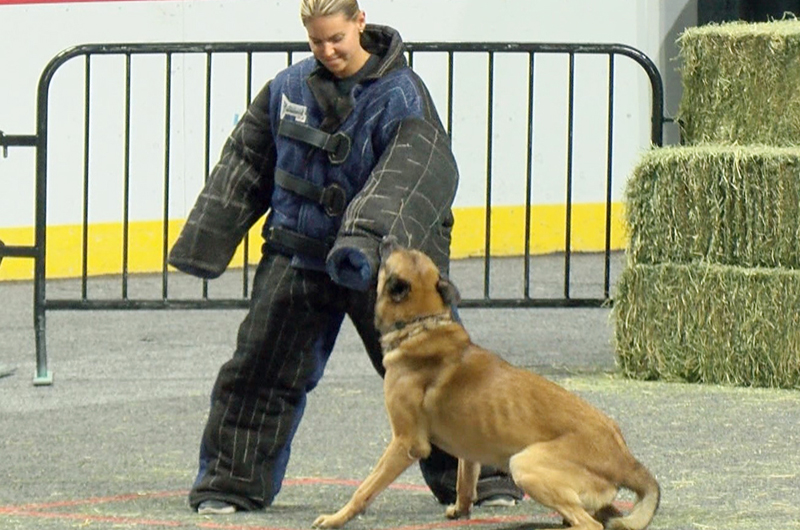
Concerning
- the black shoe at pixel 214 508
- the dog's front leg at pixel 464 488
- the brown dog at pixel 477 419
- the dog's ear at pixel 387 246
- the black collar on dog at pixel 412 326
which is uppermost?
the dog's ear at pixel 387 246

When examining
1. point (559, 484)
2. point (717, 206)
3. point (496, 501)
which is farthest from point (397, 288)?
point (717, 206)

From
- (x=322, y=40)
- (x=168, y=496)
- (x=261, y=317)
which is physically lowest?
(x=168, y=496)

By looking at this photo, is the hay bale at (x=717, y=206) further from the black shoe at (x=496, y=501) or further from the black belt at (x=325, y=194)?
the black belt at (x=325, y=194)

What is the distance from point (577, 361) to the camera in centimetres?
900

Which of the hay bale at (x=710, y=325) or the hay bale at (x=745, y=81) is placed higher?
the hay bale at (x=745, y=81)

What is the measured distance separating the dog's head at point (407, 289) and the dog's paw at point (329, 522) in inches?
22.3

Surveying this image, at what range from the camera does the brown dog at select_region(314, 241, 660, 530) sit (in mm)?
5188

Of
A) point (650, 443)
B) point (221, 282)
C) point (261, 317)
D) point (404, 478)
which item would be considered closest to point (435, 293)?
point (261, 317)

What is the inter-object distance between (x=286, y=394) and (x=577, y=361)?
3412 millimetres

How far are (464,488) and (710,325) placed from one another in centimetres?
306

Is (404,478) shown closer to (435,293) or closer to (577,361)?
(435,293)

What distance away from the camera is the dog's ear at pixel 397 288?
5215 mm

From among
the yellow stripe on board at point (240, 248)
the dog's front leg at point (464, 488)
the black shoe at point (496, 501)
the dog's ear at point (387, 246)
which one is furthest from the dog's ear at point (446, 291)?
the yellow stripe on board at point (240, 248)

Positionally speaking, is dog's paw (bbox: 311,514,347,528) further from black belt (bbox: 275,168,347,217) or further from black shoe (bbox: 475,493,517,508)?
black belt (bbox: 275,168,347,217)
